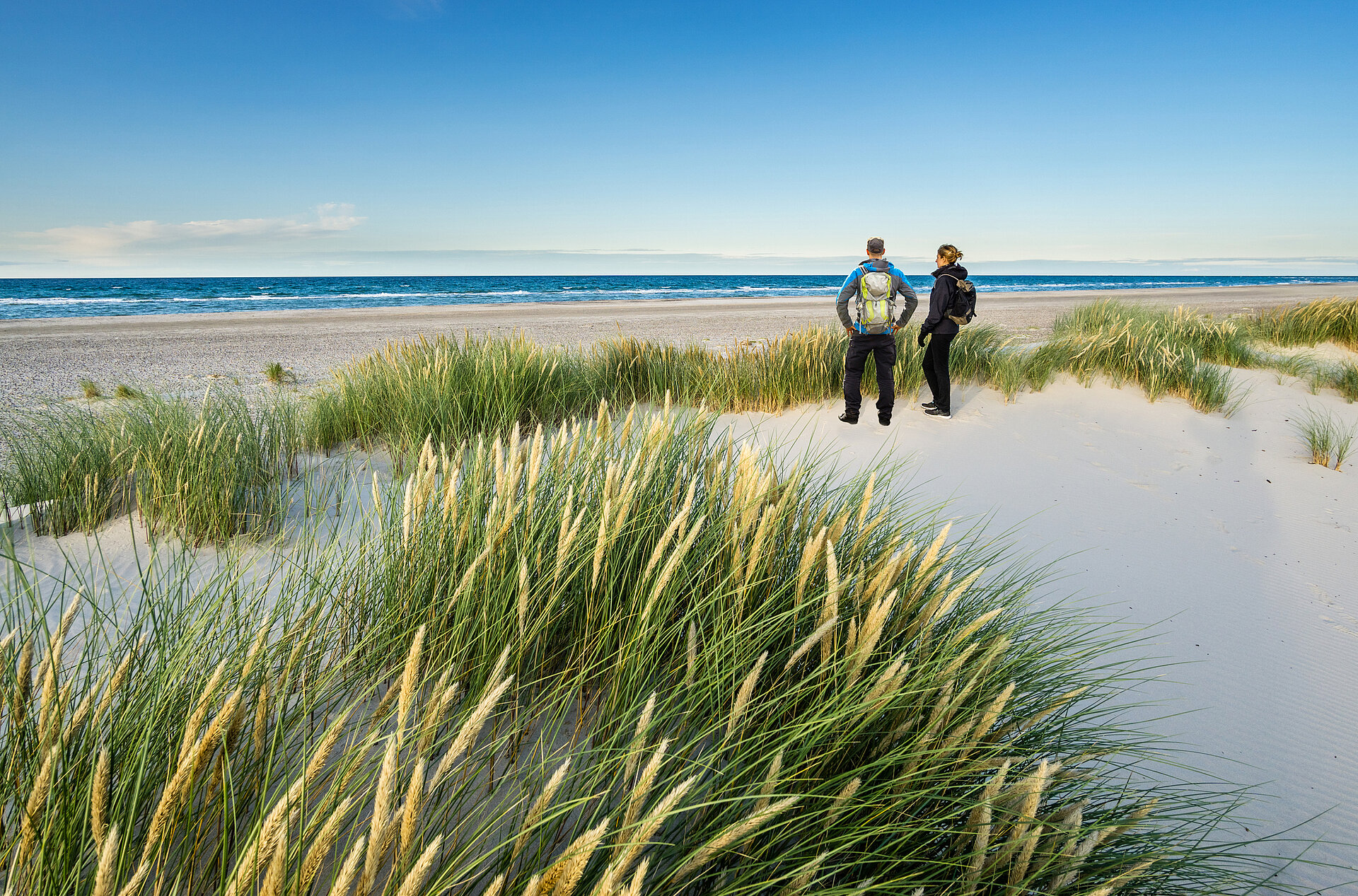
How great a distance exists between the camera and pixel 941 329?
6.59 meters

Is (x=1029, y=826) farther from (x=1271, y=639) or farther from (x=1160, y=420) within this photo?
(x=1160, y=420)

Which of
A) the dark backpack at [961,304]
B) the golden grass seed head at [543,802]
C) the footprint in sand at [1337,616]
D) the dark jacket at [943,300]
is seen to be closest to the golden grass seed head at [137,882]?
the golden grass seed head at [543,802]

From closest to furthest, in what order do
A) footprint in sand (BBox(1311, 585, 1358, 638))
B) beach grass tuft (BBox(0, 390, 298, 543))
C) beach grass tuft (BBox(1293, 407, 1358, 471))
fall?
beach grass tuft (BBox(0, 390, 298, 543)) → footprint in sand (BBox(1311, 585, 1358, 638)) → beach grass tuft (BBox(1293, 407, 1358, 471))

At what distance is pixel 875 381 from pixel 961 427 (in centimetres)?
139

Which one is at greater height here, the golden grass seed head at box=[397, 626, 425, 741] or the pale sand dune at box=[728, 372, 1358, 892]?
the golden grass seed head at box=[397, 626, 425, 741]

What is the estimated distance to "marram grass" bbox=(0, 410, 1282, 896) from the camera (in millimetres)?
897

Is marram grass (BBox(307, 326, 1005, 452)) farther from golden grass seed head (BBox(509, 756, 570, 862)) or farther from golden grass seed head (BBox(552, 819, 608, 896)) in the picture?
golden grass seed head (BBox(552, 819, 608, 896))

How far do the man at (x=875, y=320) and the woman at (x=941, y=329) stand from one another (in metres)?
0.28

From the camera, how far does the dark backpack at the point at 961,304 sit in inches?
255

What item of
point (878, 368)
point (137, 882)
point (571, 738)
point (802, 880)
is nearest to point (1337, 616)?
point (878, 368)

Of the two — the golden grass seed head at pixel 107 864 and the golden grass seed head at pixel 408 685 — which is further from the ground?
the golden grass seed head at pixel 408 685

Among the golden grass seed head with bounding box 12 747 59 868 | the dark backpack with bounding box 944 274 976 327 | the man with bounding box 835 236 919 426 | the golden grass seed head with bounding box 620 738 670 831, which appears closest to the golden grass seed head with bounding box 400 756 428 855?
the golden grass seed head with bounding box 620 738 670 831

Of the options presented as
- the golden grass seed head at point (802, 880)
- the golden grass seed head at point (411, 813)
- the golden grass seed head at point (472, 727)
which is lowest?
the golden grass seed head at point (802, 880)

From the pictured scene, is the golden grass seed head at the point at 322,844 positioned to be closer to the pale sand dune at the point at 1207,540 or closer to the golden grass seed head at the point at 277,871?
the golden grass seed head at the point at 277,871
